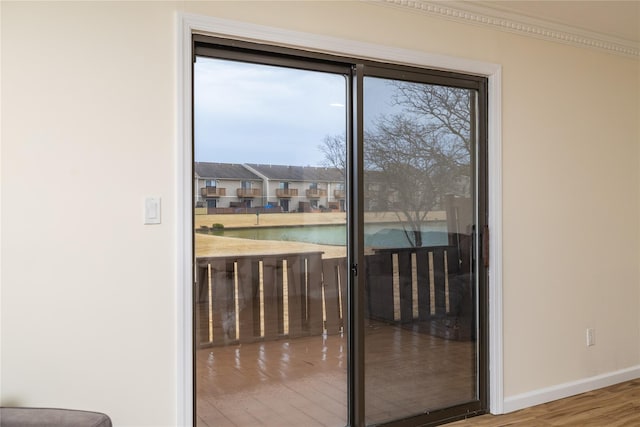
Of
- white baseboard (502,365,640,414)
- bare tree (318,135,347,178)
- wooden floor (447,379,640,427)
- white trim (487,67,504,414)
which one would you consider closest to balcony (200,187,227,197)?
bare tree (318,135,347,178)

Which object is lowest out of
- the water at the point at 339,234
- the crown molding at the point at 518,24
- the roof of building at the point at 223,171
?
the water at the point at 339,234

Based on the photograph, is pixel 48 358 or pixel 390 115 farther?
pixel 390 115

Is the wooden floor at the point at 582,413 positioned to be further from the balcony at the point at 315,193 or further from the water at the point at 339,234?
the balcony at the point at 315,193

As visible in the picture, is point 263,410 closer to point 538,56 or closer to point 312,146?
point 312,146

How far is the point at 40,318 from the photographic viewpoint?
83.4 inches

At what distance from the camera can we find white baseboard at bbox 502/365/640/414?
131 inches

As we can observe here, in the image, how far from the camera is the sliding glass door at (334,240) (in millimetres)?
2584

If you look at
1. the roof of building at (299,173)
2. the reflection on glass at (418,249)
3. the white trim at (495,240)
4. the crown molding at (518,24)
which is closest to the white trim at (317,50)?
the white trim at (495,240)

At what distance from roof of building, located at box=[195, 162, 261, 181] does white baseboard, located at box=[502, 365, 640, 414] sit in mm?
2134

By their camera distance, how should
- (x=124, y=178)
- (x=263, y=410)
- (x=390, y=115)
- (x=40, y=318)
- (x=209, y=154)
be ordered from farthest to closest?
(x=390, y=115)
(x=263, y=410)
(x=209, y=154)
(x=124, y=178)
(x=40, y=318)

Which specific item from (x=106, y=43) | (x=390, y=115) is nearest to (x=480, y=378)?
(x=390, y=115)

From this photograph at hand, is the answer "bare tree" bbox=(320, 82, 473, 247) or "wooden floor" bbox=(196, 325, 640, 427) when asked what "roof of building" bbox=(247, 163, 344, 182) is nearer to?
"bare tree" bbox=(320, 82, 473, 247)

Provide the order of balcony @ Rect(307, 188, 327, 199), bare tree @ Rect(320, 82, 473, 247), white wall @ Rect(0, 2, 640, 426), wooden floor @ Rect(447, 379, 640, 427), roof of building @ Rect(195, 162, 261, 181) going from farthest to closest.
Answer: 1. wooden floor @ Rect(447, 379, 640, 427)
2. bare tree @ Rect(320, 82, 473, 247)
3. balcony @ Rect(307, 188, 327, 199)
4. roof of building @ Rect(195, 162, 261, 181)
5. white wall @ Rect(0, 2, 640, 426)

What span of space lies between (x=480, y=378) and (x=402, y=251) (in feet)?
3.23
